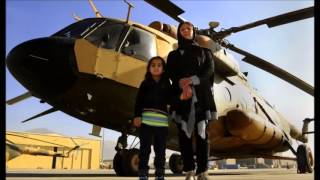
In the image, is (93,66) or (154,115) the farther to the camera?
(93,66)

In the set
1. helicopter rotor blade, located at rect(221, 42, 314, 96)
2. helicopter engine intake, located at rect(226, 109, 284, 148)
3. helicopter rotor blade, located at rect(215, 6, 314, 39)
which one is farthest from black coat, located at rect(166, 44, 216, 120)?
helicopter rotor blade, located at rect(221, 42, 314, 96)

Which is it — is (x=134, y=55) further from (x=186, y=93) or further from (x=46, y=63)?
(x=186, y=93)

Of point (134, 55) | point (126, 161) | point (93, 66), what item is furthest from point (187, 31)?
point (126, 161)

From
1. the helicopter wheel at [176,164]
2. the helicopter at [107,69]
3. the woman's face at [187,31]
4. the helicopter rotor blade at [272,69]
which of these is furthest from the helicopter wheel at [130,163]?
the helicopter wheel at [176,164]

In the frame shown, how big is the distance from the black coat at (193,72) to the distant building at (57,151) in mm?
35164

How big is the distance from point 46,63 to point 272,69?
580cm

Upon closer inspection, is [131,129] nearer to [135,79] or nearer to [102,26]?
[135,79]

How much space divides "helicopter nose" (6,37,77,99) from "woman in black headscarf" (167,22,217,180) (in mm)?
2527

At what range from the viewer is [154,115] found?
3.98m

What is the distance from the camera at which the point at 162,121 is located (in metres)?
4.00

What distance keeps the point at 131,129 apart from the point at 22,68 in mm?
2480

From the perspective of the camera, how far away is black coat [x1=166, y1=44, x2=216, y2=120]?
3.97 m

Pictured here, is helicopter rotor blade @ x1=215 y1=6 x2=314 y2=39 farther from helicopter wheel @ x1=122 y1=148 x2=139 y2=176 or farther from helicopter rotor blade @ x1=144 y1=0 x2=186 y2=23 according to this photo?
helicopter wheel @ x1=122 y1=148 x2=139 y2=176
